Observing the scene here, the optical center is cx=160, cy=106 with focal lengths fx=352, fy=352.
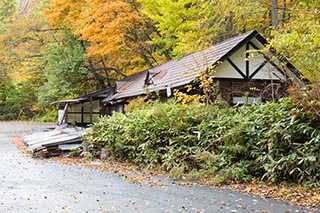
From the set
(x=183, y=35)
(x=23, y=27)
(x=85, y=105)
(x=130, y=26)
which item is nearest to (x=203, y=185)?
(x=183, y=35)

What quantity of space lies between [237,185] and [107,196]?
2.82 meters

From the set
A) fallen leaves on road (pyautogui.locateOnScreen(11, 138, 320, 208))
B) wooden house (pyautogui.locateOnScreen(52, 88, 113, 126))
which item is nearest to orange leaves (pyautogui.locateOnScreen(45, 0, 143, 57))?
wooden house (pyautogui.locateOnScreen(52, 88, 113, 126))

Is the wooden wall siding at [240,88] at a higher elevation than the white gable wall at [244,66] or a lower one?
lower

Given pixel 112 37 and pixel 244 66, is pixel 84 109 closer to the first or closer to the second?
pixel 112 37

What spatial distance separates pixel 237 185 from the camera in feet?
25.1

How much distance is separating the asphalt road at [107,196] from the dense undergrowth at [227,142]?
40.0 inches

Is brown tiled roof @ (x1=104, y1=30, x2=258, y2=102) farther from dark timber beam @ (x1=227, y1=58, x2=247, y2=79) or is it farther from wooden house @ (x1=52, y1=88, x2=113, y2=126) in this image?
wooden house @ (x1=52, y1=88, x2=113, y2=126)

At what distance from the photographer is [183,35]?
→ 18.1 m

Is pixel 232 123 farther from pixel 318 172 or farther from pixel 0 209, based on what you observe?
pixel 0 209

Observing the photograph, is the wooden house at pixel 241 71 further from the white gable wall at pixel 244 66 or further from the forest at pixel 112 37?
the forest at pixel 112 37

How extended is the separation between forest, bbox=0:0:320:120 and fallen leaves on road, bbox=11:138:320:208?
4843 mm

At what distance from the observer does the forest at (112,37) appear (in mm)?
15272

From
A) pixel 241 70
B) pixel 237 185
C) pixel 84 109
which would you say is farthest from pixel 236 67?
pixel 84 109

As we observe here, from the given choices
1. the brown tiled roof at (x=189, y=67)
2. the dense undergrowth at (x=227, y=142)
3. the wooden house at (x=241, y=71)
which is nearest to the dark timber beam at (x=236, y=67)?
the wooden house at (x=241, y=71)
